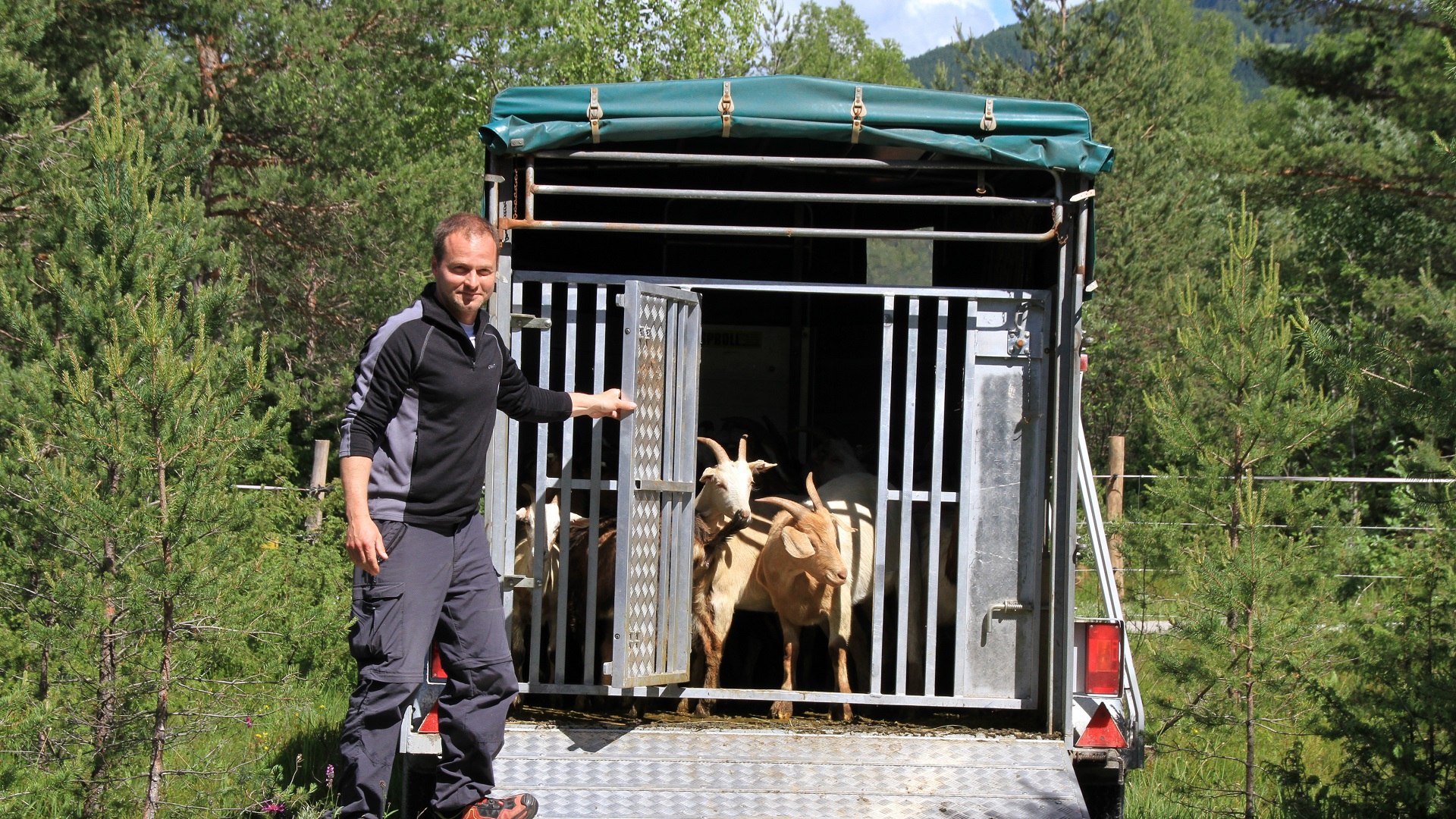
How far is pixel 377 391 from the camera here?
171 inches

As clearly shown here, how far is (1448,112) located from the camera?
14.6 meters

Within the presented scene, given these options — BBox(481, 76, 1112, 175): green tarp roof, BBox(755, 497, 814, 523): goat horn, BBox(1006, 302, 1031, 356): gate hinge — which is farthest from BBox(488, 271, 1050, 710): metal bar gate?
BBox(481, 76, 1112, 175): green tarp roof

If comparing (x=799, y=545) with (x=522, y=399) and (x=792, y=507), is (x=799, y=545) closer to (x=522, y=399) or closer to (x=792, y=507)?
(x=792, y=507)

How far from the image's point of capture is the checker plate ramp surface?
4988 mm

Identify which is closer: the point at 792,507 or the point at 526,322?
the point at 526,322

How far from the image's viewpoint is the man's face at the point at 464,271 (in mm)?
4516

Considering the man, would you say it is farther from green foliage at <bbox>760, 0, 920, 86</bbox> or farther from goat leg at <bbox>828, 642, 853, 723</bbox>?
green foliage at <bbox>760, 0, 920, 86</bbox>

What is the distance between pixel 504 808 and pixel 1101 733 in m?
2.47

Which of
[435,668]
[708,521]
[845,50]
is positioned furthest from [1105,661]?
[845,50]

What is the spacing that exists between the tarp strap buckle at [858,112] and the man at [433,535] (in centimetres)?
163

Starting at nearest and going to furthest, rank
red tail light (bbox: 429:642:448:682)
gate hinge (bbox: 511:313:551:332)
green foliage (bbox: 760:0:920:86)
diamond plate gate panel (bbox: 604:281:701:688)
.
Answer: diamond plate gate panel (bbox: 604:281:701:688) < red tail light (bbox: 429:642:448:682) < gate hinge (bbox: 511:313:551:332) < green foliage (bbox: 760:0:920:86)

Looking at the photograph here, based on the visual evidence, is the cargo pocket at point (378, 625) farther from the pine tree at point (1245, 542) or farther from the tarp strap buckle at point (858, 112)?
the pine tree at point (1245, 542)

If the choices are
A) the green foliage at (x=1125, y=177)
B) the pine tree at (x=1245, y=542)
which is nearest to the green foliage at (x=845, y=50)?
the green foliage at (x=1125, y=177)

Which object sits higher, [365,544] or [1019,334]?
[1019,334]
